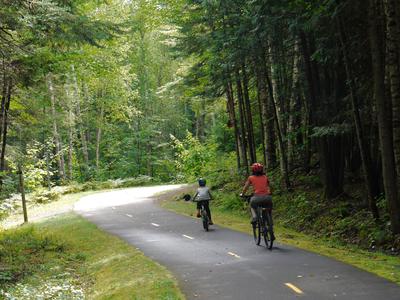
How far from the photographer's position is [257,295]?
9.20 metres

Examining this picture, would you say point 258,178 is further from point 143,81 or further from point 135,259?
point 143,81

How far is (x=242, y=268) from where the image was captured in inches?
456

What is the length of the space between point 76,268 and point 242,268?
585 cm

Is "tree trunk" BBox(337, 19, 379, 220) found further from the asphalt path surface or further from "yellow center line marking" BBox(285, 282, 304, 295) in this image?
"yellow center line marking" BBox(285, 282, 304, 295)

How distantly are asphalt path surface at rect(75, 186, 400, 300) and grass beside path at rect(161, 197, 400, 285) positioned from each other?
14.7 inches

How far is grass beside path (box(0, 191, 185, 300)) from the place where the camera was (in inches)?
434

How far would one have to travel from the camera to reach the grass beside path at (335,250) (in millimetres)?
10750

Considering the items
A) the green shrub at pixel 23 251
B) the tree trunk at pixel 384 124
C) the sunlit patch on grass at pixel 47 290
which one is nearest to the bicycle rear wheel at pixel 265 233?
the tree trunk at pixel 384 124

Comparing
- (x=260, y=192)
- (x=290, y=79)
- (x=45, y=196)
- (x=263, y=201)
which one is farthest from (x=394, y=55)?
(x=45, y=196)

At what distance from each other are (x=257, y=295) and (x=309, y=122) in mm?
13849

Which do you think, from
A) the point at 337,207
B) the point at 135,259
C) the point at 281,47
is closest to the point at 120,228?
the point at 135,259

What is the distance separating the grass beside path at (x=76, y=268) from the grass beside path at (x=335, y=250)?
4143 mm

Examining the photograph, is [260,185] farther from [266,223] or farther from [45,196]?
[45,196]

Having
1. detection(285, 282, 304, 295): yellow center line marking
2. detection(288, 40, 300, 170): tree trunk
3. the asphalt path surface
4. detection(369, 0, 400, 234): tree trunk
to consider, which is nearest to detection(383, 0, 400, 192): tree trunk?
detection(369, 0, 400, 234): tree trunk
